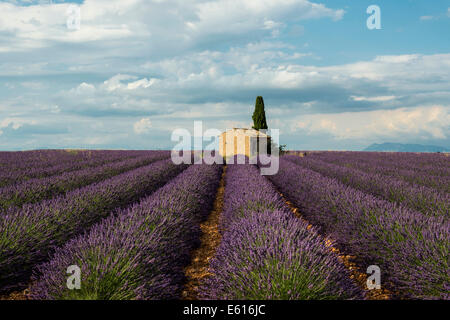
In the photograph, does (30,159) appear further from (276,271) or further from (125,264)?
(276,271)

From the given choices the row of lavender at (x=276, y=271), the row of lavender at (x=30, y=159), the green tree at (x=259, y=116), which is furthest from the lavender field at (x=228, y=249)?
the green tree at (x=259, y=116)

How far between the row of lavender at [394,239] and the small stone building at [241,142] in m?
15.3

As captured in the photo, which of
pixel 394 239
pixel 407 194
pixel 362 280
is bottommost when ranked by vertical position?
pixel 362 280

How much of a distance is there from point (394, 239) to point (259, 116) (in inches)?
865

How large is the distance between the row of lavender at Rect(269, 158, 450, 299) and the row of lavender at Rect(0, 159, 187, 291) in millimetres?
3485

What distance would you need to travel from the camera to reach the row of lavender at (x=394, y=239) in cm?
273

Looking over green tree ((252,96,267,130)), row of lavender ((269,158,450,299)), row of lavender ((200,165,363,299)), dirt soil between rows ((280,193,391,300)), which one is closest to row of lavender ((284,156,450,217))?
row of lavender ((269,158,450,299))

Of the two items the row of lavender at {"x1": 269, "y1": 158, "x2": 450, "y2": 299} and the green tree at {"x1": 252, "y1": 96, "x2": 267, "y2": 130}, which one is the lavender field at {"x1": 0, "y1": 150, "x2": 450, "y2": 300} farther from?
the green tree at {"x1": 252, "y1": 96, "x2": 267, "y2": 130}

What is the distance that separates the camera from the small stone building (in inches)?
813

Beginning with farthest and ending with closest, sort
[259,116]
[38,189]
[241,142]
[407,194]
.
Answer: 1. [259,116]
2. [241,142]
3. [38,189]
4. [407,194]

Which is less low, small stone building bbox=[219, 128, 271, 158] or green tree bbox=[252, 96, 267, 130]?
green tree bbox=[252, 96, 267, 130]

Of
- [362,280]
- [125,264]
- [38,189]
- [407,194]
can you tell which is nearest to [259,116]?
[407,194]

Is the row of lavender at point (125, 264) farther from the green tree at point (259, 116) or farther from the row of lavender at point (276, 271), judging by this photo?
the green tree at point (259, 116)

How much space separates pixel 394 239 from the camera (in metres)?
3.28
